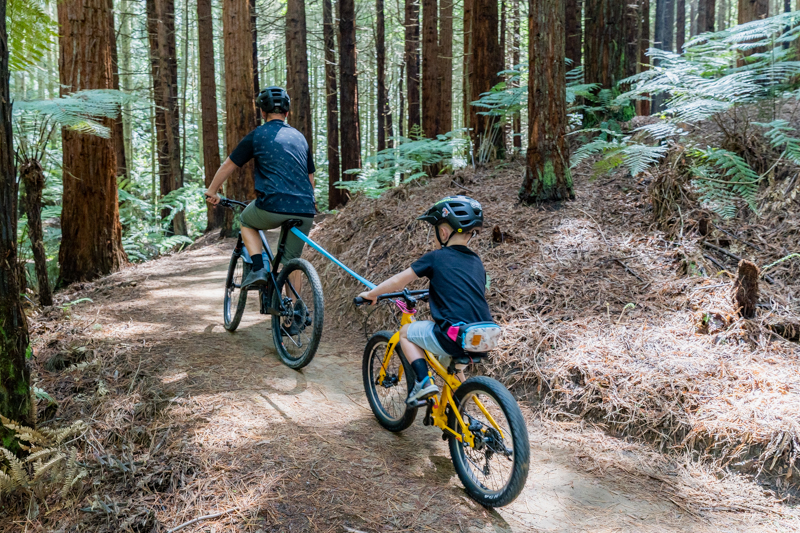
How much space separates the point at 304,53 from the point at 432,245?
950cm

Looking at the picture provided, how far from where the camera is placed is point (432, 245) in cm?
618

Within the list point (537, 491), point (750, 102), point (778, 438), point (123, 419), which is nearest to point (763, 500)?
point (778, 438)

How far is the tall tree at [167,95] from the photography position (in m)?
14.8

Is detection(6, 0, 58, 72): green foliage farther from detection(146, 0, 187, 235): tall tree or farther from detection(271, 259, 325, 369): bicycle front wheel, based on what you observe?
detection(146, 0, 187, 235): tall tree

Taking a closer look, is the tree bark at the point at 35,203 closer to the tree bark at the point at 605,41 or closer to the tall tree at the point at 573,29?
the tree bark at the point at 605,41

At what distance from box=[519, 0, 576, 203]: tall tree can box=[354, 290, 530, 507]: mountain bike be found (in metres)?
3.65

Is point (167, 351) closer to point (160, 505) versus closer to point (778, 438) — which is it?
point (160, 505)

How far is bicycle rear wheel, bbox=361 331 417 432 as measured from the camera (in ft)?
12.4

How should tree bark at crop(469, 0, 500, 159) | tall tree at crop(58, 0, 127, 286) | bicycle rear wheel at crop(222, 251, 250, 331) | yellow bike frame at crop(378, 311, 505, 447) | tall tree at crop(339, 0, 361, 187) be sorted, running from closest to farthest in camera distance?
yellow bike frame at crop(378, 311, 505, 447) → bicycle rear wheel at crop(222, 251, 250, 331) → tall tree at crop(58, 0, 127, 286) → tree bark at crop(469, 0, 500, 159) → tall tree at crop(339, 0, 361, 187)

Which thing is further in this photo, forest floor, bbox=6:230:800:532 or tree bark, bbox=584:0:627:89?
tree bark, bbox=584:0:627:89

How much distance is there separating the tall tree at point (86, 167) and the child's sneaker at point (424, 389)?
661 cm

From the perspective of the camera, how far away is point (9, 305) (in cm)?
300

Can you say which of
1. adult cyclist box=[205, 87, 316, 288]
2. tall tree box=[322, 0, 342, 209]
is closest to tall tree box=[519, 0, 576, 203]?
adult cyclist box=[205, 87, 316, 288]

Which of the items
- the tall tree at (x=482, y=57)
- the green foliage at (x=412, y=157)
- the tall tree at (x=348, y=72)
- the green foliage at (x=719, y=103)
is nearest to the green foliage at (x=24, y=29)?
the green foliage at (x=412, y=157)
